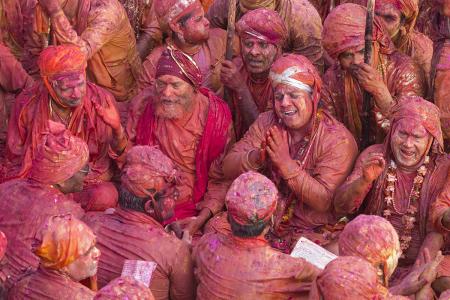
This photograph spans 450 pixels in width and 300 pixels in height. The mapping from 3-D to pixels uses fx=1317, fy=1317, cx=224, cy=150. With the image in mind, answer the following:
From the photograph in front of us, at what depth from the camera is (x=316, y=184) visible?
29.9ft

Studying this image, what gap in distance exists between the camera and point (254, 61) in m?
10.2

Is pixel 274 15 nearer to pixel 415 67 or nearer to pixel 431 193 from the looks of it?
pixel 415 67

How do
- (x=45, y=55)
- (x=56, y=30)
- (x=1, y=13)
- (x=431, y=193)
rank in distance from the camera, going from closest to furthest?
(x=431, y=193)
(x=45, y=55)
(x=56, y=30)
(x=1, y=13)

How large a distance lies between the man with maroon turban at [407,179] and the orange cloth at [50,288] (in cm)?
244

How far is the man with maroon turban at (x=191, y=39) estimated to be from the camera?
1038cm

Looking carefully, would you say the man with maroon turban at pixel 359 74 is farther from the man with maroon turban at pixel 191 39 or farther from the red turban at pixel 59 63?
the red turban at pixel 59 63

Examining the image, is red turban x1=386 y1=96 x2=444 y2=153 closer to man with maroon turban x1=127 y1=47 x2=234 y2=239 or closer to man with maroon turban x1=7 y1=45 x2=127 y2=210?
man with maroon turban x1=127 y1=47 x2=234 y2=239

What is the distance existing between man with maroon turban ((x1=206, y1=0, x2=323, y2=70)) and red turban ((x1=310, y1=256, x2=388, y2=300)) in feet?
13.9

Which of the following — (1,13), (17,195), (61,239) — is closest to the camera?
(61,239)

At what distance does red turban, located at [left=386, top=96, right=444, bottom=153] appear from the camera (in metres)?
8.77

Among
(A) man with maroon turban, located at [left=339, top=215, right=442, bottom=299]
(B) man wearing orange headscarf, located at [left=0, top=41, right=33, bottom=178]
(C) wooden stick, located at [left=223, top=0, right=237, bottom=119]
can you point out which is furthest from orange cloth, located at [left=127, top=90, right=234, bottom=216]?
(A) man with maroon turban, located at [left=339, top=215, right=442, bottom=299]

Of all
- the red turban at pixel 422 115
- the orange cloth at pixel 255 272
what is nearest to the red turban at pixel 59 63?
the orange cloth at pixel 255 272

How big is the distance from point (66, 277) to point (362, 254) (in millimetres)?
1656

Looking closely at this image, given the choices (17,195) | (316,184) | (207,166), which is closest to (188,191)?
(207,166)
